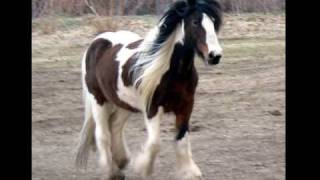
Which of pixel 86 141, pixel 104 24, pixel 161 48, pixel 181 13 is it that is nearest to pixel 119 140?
pixel 86 141

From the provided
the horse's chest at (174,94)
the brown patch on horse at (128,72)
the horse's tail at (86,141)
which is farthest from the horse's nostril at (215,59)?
the horse's tail at (86,141)

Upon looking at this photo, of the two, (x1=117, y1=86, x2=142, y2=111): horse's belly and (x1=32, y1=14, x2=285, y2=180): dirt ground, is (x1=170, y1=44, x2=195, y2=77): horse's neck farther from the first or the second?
(x1=32, y1=14, x2=285, y2=180): dirt ground

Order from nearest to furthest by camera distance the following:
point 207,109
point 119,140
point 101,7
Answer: point 119,140, point 207,109, point 101,7

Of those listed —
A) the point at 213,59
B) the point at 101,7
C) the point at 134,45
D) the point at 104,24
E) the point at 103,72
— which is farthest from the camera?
the point at 101,7

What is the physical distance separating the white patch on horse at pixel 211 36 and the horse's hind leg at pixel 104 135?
163 cm

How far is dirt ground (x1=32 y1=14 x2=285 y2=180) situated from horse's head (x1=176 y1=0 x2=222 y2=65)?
4.87ft

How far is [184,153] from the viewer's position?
5938 millimetres

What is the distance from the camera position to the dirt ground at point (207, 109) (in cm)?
703

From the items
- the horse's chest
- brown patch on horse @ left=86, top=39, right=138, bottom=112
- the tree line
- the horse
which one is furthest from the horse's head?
the tree line

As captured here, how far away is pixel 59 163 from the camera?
727 centimetres

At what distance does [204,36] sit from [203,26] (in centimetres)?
9

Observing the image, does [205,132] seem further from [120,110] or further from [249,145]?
[120,110]

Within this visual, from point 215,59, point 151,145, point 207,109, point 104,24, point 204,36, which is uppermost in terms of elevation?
point 204,36

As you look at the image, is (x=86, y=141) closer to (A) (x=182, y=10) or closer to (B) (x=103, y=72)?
(B) (x=103, y=72)
